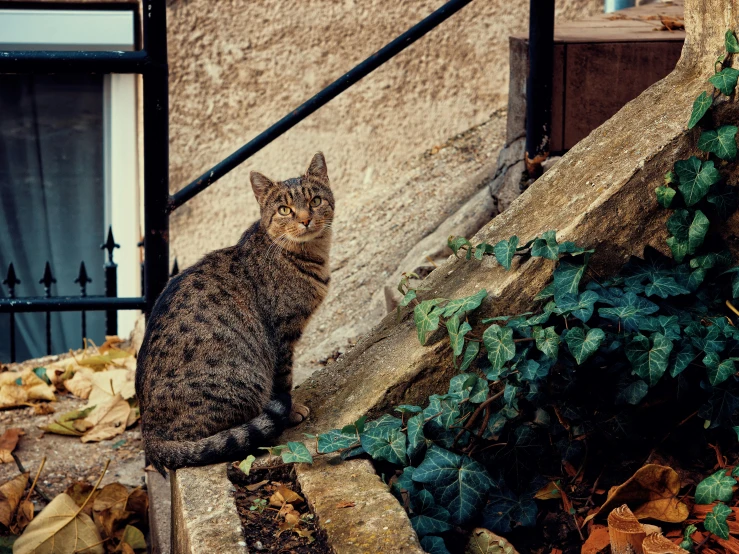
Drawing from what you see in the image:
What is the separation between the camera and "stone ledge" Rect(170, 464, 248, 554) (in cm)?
226

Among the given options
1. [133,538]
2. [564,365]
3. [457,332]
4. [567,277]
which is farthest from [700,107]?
[133,538]

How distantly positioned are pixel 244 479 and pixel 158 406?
53 centimetres

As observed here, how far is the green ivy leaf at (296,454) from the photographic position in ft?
8.49

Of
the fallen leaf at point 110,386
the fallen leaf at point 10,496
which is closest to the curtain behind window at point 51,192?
the fallen leaf at point 110,386

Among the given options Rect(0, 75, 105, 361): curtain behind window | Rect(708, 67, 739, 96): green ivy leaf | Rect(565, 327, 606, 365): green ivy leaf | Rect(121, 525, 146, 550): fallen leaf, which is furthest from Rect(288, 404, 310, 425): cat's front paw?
Rect(0, 75, 105, 361): curtain behind window

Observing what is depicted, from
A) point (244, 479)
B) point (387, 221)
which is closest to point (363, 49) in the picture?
point (387, 221)

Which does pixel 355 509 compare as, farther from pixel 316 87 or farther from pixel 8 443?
pixel 316 87

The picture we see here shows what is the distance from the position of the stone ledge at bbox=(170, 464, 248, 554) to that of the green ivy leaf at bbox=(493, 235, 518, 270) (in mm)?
1073

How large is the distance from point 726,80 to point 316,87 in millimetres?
3319

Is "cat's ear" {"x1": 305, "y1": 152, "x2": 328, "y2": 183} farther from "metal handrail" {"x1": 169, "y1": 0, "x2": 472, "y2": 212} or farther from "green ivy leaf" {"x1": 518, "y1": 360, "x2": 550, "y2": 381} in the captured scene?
"green ivy leaf" {"x1": 518, "y1": 360, "x2": 550, "y2": 381}

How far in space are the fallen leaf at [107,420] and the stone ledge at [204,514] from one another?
1.30m

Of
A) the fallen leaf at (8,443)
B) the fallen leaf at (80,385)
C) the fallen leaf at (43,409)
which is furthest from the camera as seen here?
the fallen leaf at (80,385)

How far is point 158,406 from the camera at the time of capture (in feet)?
9.95

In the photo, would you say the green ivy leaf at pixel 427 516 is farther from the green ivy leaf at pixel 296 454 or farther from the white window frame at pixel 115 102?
the white window frame at pixel 115 102
